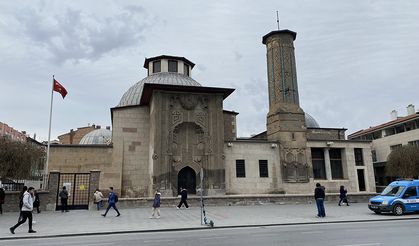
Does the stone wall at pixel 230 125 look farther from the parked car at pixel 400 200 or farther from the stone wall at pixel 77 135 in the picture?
the stone wall at pixel 77 135

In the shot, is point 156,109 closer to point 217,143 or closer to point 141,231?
point 217,143

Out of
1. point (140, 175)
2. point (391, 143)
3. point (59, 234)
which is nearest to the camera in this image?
point (59, 234)

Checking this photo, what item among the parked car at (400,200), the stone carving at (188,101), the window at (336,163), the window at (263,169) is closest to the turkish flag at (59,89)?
the stone carving at (188,101)

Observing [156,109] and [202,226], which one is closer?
[202,226]

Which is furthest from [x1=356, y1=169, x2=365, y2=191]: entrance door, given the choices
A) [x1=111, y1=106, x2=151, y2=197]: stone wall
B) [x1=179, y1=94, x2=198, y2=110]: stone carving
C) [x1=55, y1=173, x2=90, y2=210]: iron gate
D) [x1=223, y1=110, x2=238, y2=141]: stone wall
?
[x1=55, y1=173, x2=90, y2=210]: iron gate

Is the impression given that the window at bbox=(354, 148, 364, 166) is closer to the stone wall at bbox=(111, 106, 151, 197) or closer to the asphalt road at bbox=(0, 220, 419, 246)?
the stone wall at bbox=(111, 106, 151, 197)

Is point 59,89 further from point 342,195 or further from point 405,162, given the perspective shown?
point 405,162

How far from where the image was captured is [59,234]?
37.3ft

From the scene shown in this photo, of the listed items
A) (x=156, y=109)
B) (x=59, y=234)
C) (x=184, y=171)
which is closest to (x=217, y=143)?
(x=184, y=171)

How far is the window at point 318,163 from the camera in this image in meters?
31.5

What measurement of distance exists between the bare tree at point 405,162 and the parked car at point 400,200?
17927mm

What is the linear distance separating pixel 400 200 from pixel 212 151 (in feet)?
47.0

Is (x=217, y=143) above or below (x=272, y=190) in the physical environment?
above

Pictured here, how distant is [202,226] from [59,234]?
5.36m
